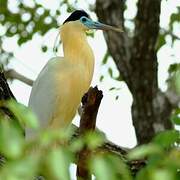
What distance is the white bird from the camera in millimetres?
3488

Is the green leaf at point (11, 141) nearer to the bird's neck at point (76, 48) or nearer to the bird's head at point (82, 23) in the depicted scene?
the bird's neck at point (76, 48)

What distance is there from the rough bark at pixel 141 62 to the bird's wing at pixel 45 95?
851mm

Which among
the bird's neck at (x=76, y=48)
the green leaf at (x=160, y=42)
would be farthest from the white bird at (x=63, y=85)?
the green leaf at (x=160, y=42)

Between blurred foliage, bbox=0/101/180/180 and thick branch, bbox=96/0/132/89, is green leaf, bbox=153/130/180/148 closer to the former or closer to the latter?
blurred foliage, bbox=0/101/180/180

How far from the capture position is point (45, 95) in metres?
3.61

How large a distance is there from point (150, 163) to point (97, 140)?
17 centimetres

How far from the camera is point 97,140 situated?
1118mm

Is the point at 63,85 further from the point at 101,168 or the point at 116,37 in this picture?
the point at 101,168

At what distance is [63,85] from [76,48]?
0.31m

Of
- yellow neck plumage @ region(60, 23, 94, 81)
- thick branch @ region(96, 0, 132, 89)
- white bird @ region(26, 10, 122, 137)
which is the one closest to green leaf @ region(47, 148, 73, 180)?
white bird @ region(26, 10, 122, 137)

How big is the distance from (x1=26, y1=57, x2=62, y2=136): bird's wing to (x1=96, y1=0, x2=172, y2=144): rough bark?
2.79ft

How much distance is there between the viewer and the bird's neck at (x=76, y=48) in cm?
360

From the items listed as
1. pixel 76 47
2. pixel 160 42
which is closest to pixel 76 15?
pixel 76 47

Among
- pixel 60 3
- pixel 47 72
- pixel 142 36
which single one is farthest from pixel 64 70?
pixel 60 3
